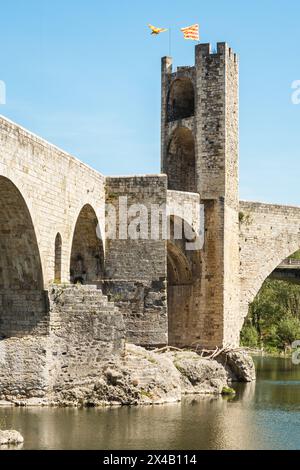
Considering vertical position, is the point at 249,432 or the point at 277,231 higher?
the point at 277,231

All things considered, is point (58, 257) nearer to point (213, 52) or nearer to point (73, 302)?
point (73, 302)

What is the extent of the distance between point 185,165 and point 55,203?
971 cm

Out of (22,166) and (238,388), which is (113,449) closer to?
(22,166)

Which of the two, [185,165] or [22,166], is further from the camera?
[185,165]

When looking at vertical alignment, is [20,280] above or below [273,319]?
above

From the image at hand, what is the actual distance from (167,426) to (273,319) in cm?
3068

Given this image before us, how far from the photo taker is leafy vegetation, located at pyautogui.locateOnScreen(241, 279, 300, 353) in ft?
143

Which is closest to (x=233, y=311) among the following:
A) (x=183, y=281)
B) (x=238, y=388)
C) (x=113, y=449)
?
(x=183, y=281)

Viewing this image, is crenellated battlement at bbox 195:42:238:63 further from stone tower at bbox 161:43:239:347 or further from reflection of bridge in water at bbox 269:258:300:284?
reflection of bridge in water at bbox 269:258:300:284

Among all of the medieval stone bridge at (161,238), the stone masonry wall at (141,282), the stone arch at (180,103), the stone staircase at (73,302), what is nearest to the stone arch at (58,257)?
the medieval stone bridge at (161,238)

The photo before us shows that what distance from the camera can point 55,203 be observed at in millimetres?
19656

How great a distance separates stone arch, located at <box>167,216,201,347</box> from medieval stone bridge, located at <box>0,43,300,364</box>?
33 millimetres

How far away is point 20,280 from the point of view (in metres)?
19.1

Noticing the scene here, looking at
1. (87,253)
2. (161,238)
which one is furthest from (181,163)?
(87,253)
